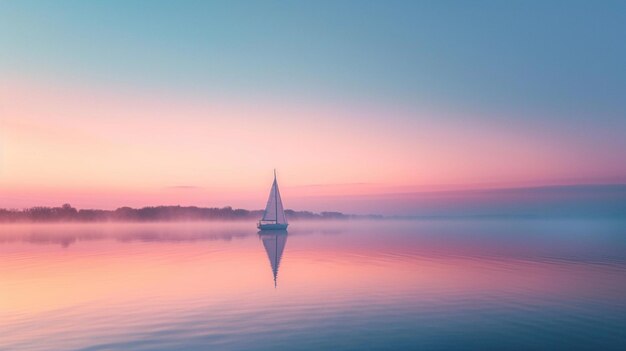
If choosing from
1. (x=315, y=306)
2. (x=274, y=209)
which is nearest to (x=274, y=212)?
(x=274, y=209)

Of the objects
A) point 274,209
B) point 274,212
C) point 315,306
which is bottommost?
point 315,306

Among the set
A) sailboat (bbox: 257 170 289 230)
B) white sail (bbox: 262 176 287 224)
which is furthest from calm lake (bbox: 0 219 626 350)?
white sail (bbox: 262 176 287 224)

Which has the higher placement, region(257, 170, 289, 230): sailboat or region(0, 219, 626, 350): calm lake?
region(257, 170, 289, 230): sailboat

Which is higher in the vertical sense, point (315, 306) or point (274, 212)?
point (274, 212)

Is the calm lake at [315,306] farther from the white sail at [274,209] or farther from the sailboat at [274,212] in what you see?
the white sail at [274,209]

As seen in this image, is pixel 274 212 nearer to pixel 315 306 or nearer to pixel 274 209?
pixel 274 209

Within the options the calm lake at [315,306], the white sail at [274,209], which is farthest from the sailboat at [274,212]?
the calm lake at [315,306]

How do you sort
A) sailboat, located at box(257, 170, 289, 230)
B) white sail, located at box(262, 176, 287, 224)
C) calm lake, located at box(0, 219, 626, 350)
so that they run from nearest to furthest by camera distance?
calm lake, located at box(0, 219, 626, 350), sailboat, located at box(257, 170, 289, 230), white sail, located at box(262, 176, 287, 224)

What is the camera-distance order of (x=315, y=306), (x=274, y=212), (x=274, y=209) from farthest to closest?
(x=274, y=212) < (x=274, y=209) < (x=315, y=306)

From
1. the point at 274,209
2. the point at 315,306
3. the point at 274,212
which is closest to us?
the point at 315,306

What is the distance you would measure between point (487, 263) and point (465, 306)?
28957 mm

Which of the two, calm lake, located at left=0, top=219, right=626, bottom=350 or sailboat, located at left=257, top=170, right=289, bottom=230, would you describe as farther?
sailboat, located at left=257, top=170, right=289, bottom=230

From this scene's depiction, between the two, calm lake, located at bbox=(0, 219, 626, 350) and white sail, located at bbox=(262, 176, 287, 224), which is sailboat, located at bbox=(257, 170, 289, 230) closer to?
white sail, located at bbox=(262, 176, 287, 224)

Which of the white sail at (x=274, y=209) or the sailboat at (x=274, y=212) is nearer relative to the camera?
the sailboat at (x=274, y=212)
